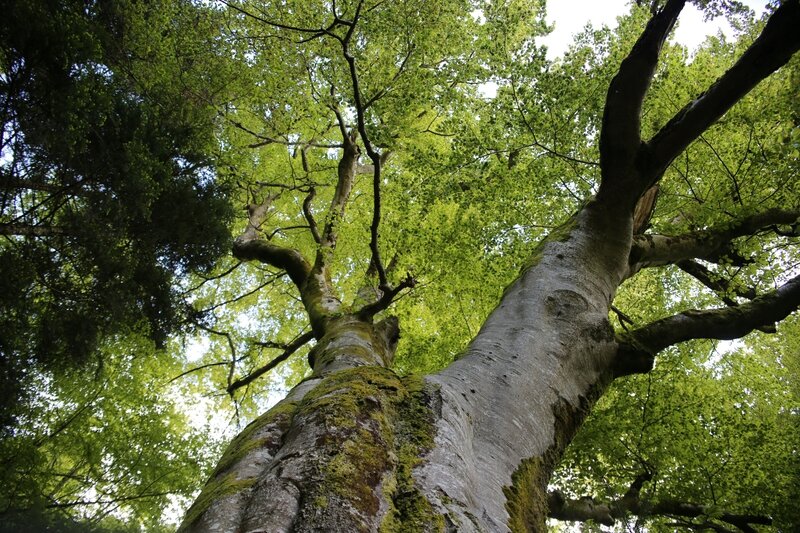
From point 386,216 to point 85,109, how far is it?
535 centimetres

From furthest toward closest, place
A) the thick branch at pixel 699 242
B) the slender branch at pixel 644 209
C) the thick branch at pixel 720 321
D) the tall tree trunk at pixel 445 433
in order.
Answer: the slender branch at pixel 644 209, the thick branch at pixel 699 242, the thick branch at pixel 720 321, the tall tree trunk at pixel 445 433

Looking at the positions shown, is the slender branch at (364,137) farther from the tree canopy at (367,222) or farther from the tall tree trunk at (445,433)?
the tall tree trunk at (445,433)

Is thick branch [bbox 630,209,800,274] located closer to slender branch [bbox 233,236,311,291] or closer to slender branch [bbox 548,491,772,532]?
slender branch [bbox 548,491,772,532]

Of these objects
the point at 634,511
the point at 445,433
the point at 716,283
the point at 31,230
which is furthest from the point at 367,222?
the point at 445,433

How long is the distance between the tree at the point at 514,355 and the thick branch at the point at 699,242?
0.07 feet

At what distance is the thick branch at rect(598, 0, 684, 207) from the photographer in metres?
3.56

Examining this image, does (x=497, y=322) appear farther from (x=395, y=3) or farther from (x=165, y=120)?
(x=395, y=3)

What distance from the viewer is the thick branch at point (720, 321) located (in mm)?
3721

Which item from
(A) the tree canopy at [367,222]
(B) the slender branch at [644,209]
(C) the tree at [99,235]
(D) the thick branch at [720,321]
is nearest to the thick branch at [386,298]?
(A) the tree canopy at [367,222]

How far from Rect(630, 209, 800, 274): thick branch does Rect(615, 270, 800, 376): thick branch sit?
2.56 ft

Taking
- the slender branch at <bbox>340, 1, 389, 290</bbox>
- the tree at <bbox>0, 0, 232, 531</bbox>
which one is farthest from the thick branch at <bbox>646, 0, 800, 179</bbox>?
the tree at <bbox>0, 0, 232, 531</bbox>

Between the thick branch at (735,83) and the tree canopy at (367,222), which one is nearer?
the thick branch at (735,83)

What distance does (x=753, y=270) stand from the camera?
18.7 ft

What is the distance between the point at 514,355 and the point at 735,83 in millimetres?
2635
